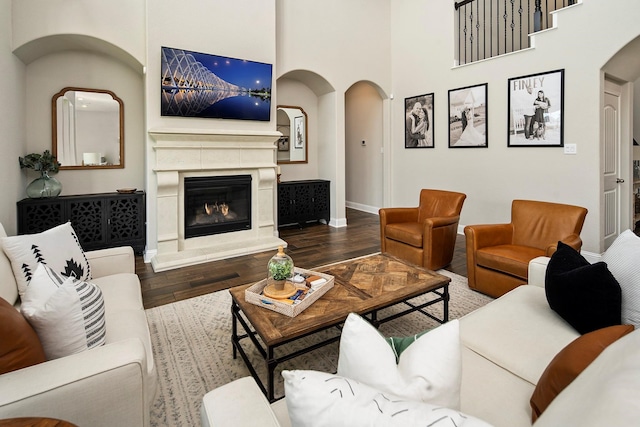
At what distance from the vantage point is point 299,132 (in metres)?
6.39

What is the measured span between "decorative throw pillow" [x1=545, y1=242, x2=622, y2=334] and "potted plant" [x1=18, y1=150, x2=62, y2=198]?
4.81 m

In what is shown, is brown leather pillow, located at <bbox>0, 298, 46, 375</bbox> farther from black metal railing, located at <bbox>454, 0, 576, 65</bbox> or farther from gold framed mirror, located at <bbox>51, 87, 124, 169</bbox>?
black metal railing, located at <bbox>454, 0, 576, 65</bbox>

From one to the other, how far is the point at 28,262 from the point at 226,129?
3.09 m

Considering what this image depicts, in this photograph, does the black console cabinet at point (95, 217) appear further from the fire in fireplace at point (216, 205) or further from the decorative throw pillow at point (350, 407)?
the decorative throw pillow at point (350, 407)

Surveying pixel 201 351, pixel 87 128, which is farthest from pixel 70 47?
pixel 201 351

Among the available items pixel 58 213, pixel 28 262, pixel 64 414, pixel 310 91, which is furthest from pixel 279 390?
pixel 310 91

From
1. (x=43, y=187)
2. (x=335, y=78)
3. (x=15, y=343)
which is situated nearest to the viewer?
(x=15, y=343)

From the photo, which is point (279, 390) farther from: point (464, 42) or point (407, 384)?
point (464, 42)

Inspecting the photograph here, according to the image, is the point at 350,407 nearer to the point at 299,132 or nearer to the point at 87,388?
the point at 87,388

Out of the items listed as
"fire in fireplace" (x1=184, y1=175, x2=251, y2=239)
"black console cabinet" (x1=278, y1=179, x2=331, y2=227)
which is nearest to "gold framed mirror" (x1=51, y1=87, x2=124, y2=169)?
"fire in fireplace" (x1=184, y1=175, x2=251, y2=239)

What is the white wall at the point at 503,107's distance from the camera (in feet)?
12.4

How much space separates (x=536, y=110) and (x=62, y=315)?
198 inches

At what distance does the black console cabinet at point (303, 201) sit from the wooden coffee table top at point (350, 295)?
3308 millimetres

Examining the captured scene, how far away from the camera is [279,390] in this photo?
1.87 m
